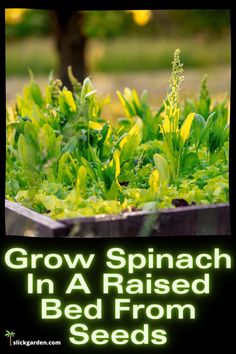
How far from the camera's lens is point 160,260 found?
9.07 feet

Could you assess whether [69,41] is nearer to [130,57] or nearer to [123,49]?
[130,57]

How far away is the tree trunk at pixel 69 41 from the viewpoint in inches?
280

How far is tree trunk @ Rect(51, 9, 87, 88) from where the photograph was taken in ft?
23.3

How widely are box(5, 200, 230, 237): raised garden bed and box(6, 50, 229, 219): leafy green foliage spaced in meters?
0.06

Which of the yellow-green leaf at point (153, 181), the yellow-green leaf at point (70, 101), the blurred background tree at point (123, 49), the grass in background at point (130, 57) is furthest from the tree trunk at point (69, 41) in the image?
the yellow-green leaf at point (153, 181)

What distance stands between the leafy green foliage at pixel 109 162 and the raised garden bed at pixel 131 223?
0.06 meters

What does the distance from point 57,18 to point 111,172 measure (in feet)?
14.8

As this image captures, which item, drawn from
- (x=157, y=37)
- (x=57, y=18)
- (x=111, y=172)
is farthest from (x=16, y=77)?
(x=111, y=172)

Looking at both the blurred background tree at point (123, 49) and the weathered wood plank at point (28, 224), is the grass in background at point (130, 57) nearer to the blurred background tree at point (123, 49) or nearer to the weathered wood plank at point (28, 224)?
the blurred background tree at point (123, 49)

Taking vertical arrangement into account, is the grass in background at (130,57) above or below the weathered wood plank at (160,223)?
above

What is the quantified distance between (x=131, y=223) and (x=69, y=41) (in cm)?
475

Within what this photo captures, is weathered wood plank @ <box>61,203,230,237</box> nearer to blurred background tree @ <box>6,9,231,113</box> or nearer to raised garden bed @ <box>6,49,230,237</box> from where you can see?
raised garden bed @ <box>6,49,230,237</box>

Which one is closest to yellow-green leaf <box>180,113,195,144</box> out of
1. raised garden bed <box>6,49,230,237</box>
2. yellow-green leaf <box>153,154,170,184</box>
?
raised garden bed <box>6,49,230,237</box>

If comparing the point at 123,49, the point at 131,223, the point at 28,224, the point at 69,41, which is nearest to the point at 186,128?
the point at 131,223
